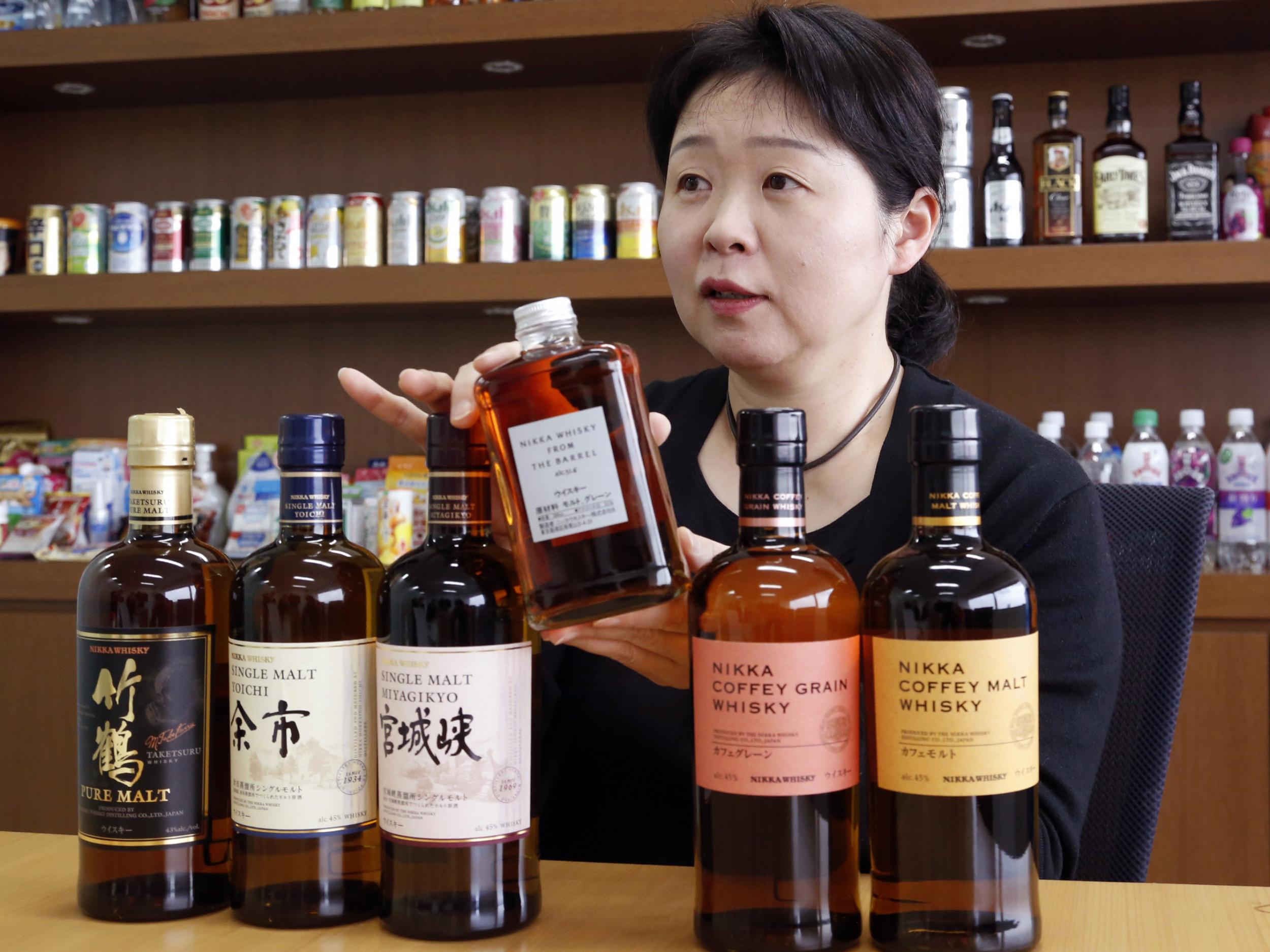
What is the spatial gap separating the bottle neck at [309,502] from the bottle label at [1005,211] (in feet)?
5.48

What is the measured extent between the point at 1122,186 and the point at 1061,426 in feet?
1.35

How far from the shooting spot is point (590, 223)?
6.88 ft

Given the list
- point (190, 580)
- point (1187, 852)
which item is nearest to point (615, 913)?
point (190, 580)

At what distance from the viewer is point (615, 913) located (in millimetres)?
599

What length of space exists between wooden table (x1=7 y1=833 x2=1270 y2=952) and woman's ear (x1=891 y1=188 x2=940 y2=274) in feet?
2.11

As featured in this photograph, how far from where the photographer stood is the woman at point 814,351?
0.97 m

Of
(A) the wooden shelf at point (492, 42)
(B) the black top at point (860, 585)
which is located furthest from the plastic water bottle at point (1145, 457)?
(B) the black top at point (860, 585)

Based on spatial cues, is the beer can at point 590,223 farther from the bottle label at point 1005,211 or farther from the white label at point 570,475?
the white label at point 570,475

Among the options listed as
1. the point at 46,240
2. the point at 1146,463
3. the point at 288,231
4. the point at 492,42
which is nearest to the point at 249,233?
the point at 288,231

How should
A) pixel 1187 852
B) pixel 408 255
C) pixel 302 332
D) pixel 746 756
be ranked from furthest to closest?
pixel 302 332
pixel 408 255
pixel 1187 852
pixel 746 756

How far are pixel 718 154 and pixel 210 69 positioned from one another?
1.62 m

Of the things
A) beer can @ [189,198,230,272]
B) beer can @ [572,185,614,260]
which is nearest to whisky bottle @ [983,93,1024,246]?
beer can @ [572,185,614,260]

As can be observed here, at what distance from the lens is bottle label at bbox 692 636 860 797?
1.68 feet

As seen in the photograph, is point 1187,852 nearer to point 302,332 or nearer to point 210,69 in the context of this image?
point 302,332
